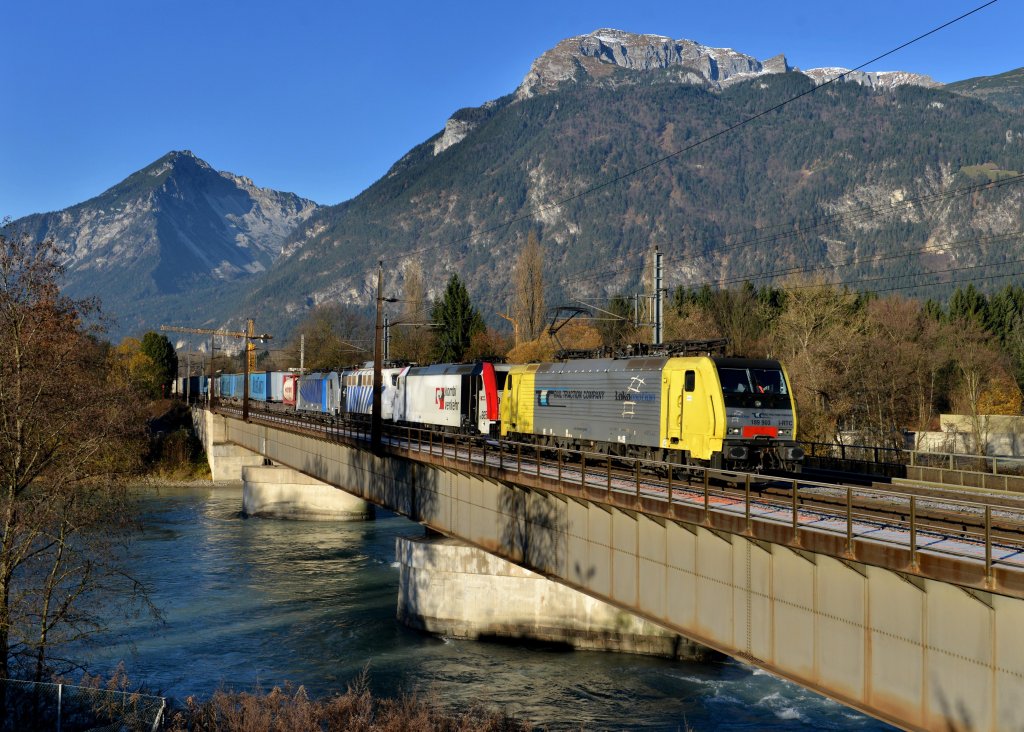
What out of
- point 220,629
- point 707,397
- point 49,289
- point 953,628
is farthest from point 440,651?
point 953,628

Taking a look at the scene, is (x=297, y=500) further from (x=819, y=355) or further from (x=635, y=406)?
(x=635, y=406)

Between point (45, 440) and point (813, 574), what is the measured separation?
1998 cm

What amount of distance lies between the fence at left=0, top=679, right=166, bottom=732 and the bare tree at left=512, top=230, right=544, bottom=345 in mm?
93587

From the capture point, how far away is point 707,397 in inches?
1070

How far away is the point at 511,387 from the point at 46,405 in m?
20.9

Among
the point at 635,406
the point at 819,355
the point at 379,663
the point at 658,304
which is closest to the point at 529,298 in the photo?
the point at 819,355

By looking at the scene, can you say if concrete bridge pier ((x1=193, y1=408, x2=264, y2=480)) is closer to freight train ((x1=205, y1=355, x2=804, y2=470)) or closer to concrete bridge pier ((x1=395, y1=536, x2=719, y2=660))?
freight train ((x1=205, y1=355, x2=804, y2=470))

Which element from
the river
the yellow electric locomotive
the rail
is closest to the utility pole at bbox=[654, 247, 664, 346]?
the yellow electric locomotive

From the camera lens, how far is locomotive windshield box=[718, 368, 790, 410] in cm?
2688

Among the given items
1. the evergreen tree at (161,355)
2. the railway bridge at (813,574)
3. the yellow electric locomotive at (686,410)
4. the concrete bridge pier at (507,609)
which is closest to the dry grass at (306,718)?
the railway bridge at (813,574)

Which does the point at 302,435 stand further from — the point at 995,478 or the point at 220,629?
the point at 995,478

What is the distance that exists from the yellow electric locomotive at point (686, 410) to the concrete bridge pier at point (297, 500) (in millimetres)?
34534

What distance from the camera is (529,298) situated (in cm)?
11700

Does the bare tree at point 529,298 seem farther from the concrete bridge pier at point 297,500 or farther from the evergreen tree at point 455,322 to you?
the concrete bridge pier at point 297,500
